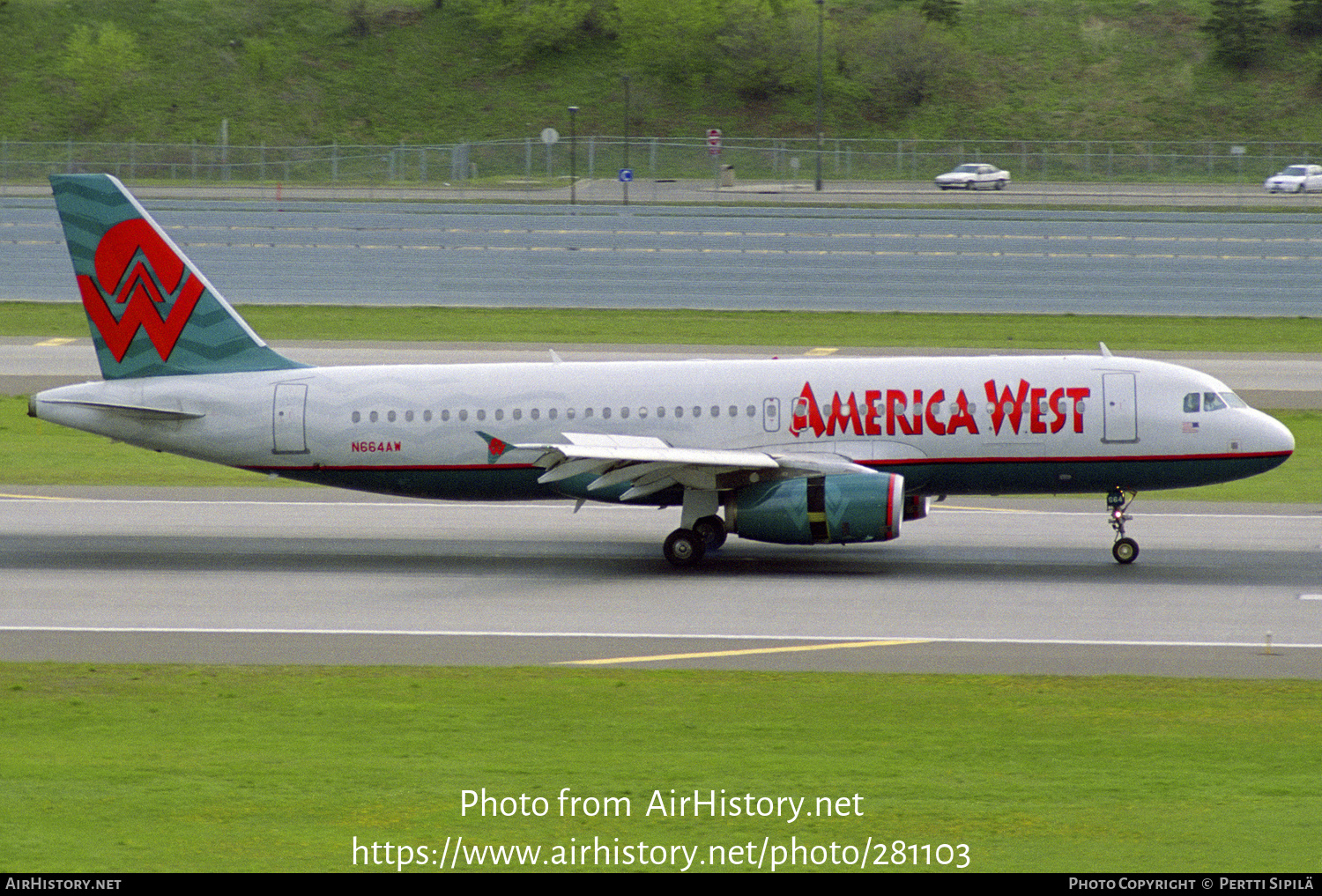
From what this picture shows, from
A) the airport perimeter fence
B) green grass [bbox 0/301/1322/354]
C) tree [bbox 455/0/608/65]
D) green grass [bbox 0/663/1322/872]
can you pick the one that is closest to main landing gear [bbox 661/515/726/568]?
green grass [bbox 0/663/1322/872]

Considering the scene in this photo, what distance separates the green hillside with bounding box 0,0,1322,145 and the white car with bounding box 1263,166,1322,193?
20.5 m

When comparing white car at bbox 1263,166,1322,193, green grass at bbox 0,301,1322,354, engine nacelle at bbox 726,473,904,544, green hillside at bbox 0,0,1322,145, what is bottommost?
engine nacelle at bbox 726,473,904,544

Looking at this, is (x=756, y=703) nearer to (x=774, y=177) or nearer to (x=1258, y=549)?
(x=1258, y=549)

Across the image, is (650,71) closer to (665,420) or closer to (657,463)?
(665,420)

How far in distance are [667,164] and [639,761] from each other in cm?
7412

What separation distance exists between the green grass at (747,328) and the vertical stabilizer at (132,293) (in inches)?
1113

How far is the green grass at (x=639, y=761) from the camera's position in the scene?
13.5 meters

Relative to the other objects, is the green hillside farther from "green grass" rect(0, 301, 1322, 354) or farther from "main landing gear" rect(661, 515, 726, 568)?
"main landing gear" rect(661, 515, 726, 568)

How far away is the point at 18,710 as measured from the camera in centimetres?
1811

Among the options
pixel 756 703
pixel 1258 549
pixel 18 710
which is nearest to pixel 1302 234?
pixel 1258 549

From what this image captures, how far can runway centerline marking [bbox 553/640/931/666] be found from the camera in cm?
2081

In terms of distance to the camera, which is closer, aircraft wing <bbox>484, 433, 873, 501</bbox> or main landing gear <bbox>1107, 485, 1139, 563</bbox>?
aircraft wing <bbox>484, 433, 873, 501</bbox>

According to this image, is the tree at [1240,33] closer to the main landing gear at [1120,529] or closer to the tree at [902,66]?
the tree at [902,66]

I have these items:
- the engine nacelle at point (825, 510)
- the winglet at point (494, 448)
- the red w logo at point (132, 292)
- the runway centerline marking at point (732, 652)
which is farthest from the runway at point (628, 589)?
the red w logo at point (132, 292)
